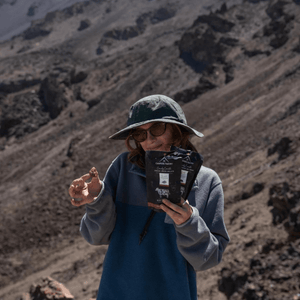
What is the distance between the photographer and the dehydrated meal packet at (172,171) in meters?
1.63

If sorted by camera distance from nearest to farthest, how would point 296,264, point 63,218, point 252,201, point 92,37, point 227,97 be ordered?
point 296,264, point 252,201, point 63,218, point 227,97, point 92,37

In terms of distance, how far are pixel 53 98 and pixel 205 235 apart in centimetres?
4175

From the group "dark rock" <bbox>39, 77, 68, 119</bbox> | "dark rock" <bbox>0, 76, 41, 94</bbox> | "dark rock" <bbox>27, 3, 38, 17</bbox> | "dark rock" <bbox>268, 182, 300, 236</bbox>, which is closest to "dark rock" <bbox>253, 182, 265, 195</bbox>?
"dark rock" <bbox>268, 182, 300, 236</bbox>

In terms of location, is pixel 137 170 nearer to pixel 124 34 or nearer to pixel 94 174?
pixel 94 174

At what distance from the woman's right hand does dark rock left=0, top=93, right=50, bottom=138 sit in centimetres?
3946

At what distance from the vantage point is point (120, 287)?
6.57 feet

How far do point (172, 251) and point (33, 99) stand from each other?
145 feet

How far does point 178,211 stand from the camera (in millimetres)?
1638

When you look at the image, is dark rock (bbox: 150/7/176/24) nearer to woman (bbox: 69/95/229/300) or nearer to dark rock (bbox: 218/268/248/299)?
dark rock (bbox: 218/268/248/299)

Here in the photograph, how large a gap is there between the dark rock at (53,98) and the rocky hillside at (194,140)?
0.47ft

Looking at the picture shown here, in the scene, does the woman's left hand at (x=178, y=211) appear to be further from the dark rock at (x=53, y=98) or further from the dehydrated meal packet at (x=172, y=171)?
the dark rock at (x=53, y=98)

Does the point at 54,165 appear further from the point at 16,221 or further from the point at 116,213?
the point at 116,213

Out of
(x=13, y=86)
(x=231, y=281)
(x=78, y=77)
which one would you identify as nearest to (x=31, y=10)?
(x=13, y=86)

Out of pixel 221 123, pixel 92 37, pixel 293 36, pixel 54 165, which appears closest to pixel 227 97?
pixel 221 123
